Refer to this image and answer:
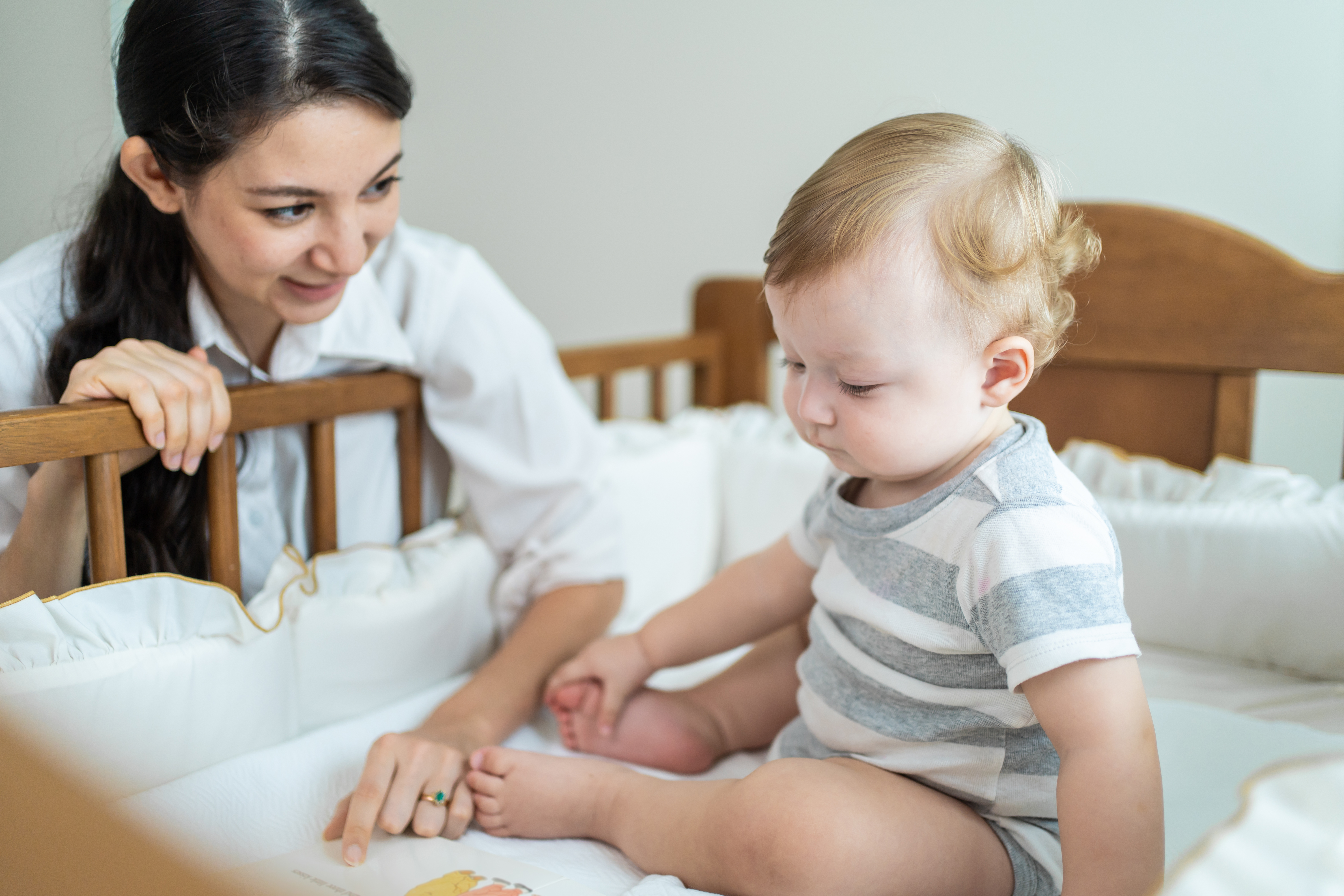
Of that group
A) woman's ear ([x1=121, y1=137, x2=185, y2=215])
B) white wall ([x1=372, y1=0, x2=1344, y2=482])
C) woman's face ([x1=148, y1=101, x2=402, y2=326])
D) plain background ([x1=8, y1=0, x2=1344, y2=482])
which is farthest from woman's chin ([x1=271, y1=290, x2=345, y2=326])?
white wall ([x1=372, y1=0, x2=1344, y2=482])

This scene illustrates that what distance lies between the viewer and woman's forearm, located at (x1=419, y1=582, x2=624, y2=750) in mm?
819

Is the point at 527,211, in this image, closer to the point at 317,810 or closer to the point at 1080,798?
the point at 317,810

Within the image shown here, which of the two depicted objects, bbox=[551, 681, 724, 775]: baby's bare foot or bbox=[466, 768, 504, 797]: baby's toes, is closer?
bbox=[466, 768, 504, 797]: baby's toes

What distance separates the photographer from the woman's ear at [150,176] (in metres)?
0.71

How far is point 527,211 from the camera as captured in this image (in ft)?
5.51

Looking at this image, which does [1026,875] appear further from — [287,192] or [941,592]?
[287,192]

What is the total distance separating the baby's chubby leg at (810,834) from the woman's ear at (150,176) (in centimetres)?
57

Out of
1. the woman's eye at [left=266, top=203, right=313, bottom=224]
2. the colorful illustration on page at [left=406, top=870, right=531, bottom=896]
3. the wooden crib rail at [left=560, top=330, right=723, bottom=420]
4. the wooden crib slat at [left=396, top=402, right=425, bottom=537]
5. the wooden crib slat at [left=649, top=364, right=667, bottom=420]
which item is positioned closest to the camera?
the colorful illustration on page at [left=406, top=870, right=531, bottom=896]

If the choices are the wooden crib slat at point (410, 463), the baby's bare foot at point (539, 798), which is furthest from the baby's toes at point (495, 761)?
the wooden crib slat at point (410, 463)

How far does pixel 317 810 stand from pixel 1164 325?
103 cm

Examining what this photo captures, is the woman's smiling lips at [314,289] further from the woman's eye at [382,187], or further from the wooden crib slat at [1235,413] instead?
the wooden crib slat at [1235,413]

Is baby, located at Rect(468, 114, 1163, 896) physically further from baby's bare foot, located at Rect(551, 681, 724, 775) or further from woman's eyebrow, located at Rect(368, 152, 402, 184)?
Answer: woman's eyebrow, located at Rect(368, 152, 402, 184)

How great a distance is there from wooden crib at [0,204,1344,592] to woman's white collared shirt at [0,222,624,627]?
1.1 inches

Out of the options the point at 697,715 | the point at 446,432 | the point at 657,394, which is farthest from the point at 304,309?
the point at 657,394
